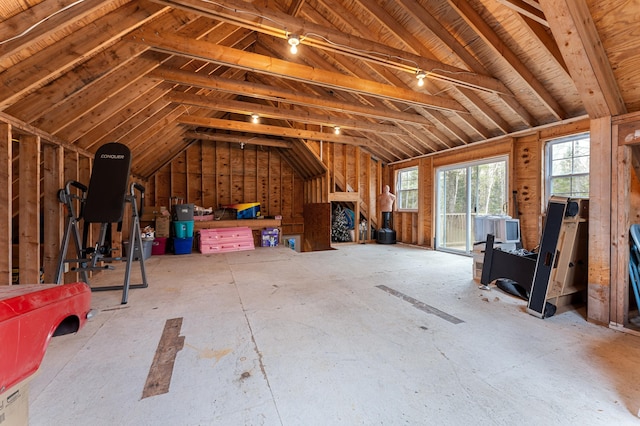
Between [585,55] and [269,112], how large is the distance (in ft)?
15.1

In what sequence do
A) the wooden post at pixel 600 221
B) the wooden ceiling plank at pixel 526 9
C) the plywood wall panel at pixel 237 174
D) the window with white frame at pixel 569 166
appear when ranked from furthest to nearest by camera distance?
the plywood wall panel at pixel 237 174, the window with white frame at pixel 569 166, the wooden ceiling plank at pixel 526 9, the wooden post at pixel 600 221

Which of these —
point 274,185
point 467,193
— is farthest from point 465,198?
point 274,185

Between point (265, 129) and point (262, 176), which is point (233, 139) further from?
point (262, 176)

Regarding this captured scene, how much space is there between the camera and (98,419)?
140 centimetres

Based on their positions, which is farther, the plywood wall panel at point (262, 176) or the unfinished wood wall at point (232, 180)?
the plywood wall panel at point (262, 176)

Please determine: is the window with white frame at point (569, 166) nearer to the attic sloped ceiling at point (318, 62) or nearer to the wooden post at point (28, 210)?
the attic sloped ceiling at point (318, 62)

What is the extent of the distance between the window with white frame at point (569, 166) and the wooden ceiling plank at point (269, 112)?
3086 millimetres

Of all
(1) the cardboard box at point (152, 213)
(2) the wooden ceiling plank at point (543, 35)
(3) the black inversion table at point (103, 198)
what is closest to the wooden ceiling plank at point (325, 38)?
(2) the wooden ceiling plank at point (543, 35)

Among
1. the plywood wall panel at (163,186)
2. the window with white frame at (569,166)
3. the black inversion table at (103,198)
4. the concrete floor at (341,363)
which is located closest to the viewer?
the concrete floor at (341,363)

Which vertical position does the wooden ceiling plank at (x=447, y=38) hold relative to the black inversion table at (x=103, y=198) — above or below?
above

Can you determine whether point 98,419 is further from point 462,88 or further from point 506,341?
point 462,88

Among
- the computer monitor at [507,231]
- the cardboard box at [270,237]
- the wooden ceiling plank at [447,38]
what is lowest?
the cardboard box at [270,237]

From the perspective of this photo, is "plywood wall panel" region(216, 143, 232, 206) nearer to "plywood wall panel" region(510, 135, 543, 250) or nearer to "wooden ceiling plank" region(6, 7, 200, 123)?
"wooden ceiling plank" region(6, 7, 200, 123)

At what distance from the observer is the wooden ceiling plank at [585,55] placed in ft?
6.91
